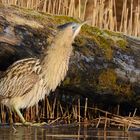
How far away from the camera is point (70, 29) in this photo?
32.1 ft

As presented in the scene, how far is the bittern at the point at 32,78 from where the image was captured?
9.97 metres

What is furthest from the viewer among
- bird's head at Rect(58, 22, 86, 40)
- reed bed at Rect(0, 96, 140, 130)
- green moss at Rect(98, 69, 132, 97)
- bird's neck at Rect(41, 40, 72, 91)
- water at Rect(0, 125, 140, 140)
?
reed bed at Rect(0, 96, 140, 130)

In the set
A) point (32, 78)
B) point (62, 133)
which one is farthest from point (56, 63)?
point (62, 133)

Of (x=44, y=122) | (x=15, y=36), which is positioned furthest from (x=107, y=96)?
(x=15, y=36)

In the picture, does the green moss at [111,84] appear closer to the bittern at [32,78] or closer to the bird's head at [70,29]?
the bittern at [32,78]

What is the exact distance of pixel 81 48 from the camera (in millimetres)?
10320

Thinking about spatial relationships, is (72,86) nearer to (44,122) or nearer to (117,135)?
(44,122)

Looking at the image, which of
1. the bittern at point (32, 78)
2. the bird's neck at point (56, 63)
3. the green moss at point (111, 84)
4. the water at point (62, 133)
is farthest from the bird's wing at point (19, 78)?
the green moss at point (111, 84)

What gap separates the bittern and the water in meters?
0.41

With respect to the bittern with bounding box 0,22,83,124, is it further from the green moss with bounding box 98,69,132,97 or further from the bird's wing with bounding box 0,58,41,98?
the green moss with bounding box 98,69,132,97

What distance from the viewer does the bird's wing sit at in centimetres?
999

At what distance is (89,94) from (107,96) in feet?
0.94

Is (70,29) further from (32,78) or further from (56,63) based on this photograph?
(32,78)

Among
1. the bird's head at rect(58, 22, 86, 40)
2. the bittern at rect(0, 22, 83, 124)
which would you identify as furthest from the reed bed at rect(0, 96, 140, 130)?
the bird's head at rect(58, 22, 86, 40)
